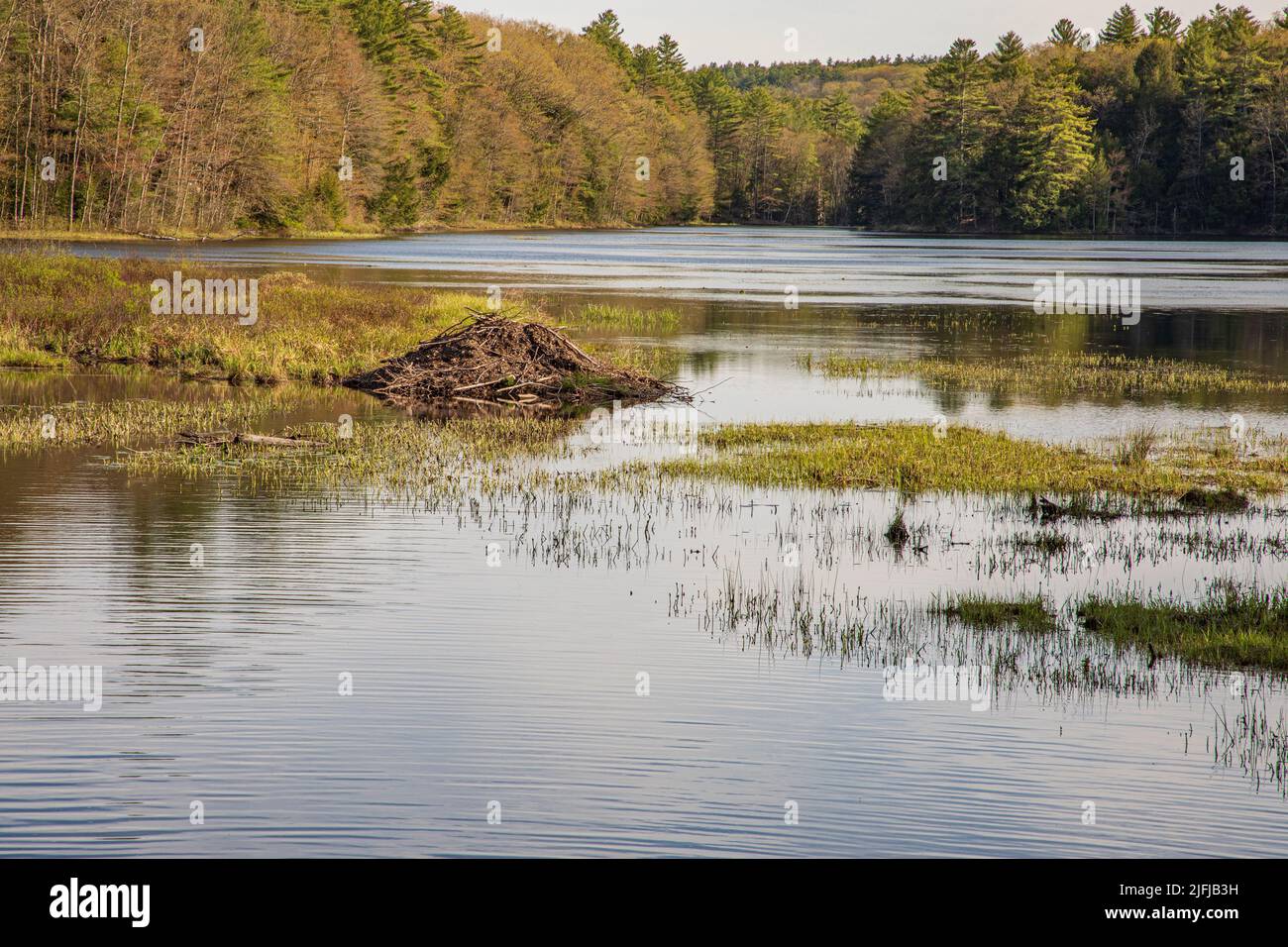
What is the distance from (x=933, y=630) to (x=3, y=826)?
7849 mm

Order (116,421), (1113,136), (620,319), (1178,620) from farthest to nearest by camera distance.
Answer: (1113,136)
(620,319)
(116,421)
(1178,620)

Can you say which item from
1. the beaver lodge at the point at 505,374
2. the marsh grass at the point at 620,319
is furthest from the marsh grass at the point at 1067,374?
the marsh grass at the point at 620,319

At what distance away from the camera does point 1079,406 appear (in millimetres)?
29062

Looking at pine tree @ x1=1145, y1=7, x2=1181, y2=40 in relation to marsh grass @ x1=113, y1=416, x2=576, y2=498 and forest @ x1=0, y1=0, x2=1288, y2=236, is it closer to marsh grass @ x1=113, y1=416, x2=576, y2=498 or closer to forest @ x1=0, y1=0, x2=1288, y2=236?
forest @ x1=0, y1=0, x2=1288, y2=236

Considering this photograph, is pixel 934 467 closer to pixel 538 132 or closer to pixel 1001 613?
pixel 1001 613

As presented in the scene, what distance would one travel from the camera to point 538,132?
152375 mm

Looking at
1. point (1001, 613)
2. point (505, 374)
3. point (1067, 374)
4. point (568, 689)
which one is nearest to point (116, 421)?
point (505, 374)

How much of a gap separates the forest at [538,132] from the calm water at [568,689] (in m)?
66.1

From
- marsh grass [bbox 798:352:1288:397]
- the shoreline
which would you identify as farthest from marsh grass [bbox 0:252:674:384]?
the shoreline

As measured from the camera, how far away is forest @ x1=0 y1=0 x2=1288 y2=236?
78750 millimetres

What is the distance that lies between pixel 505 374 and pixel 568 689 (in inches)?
747

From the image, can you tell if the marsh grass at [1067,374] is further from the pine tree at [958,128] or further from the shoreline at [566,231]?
the pine tree at [958,128]
